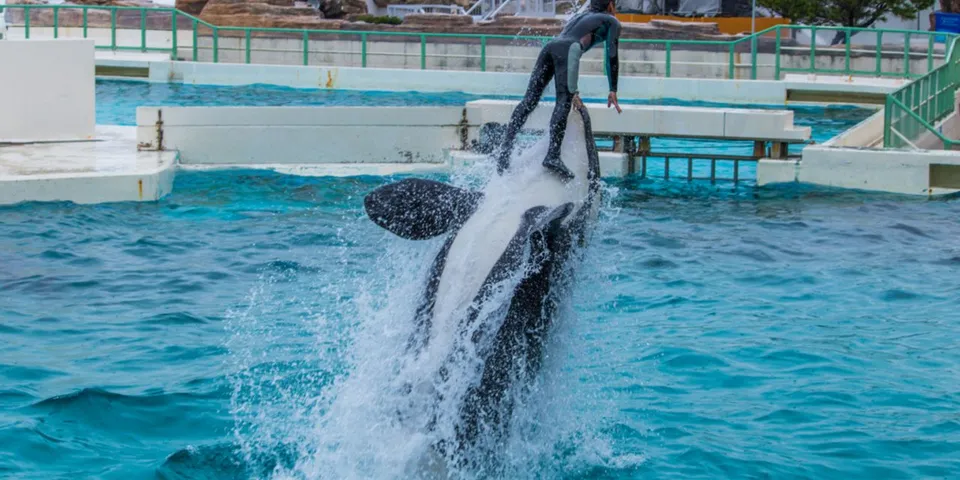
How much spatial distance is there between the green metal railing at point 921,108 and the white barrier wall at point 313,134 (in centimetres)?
478

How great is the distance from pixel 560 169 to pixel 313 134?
9.24 meters

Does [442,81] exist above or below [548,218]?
above

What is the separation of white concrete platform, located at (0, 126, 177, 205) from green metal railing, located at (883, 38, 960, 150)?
7.73m

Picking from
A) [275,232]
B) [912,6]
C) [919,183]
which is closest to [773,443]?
[275,232]

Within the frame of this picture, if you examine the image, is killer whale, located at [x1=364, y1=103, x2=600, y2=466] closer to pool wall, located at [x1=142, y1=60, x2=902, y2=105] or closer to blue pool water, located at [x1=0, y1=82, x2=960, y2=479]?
blue pool water, located at [x1=0, y1=82, x2=960, y2=479]

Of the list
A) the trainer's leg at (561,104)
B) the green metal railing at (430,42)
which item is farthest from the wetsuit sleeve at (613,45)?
the green metal railing at (430,42)

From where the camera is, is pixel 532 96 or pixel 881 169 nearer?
pixel 532 96

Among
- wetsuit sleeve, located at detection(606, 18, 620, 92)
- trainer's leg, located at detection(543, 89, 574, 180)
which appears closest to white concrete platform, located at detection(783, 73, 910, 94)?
wetsuit sleeve, located at detection(606, 18, 620, 92)

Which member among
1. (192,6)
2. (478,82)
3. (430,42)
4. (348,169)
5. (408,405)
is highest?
(192,6)

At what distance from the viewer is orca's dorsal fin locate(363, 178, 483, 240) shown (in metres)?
4.78

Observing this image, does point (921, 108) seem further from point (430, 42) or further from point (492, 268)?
point (430, 42)


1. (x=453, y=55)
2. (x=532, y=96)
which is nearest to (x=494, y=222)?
(x=532, y=96)

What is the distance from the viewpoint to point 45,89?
44.1 feet

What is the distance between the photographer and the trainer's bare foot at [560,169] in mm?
4848
